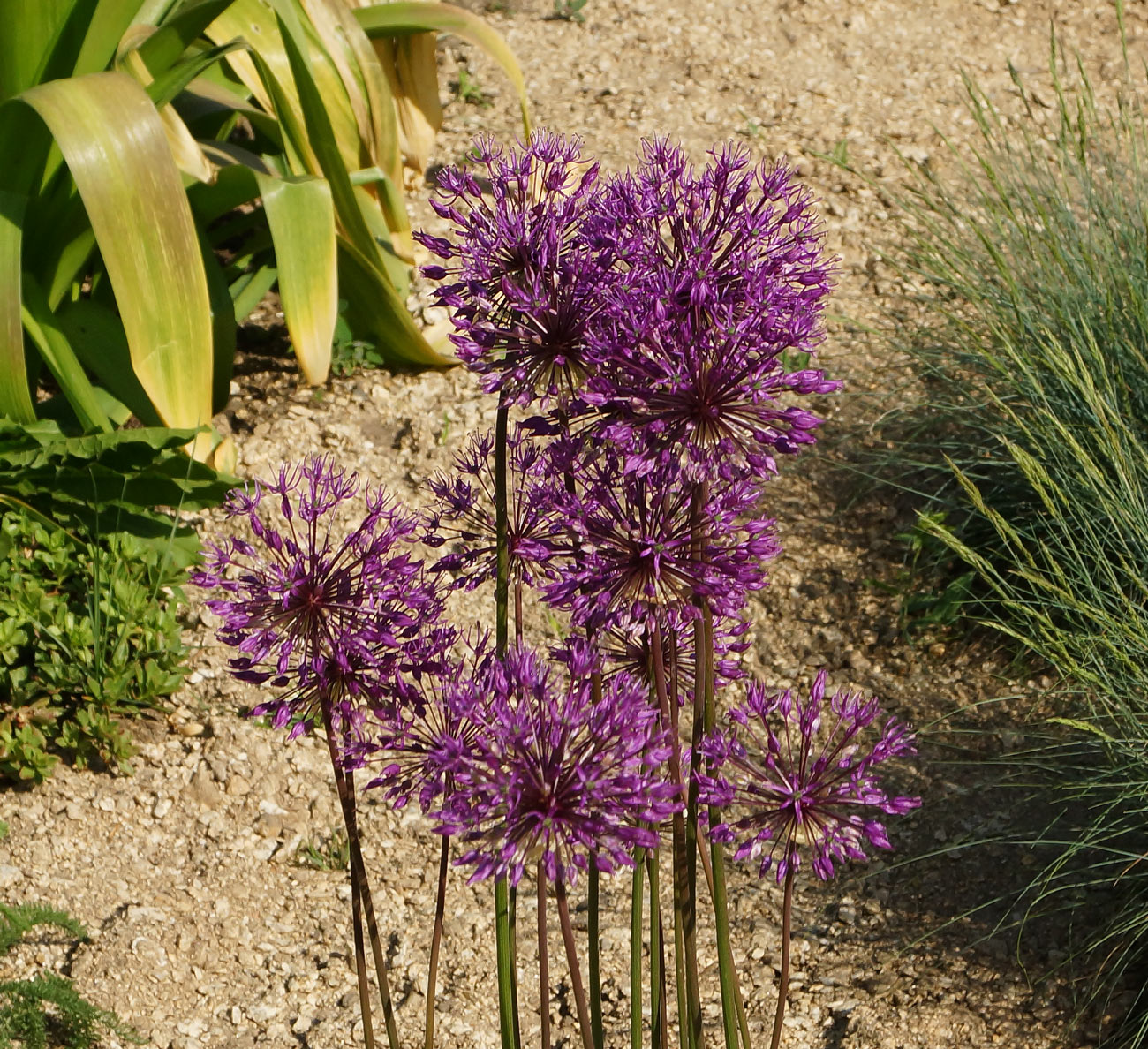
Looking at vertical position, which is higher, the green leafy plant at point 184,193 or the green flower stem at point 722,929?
the green leafy plant at point 184,193

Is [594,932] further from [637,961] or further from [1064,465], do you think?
[1064,465]

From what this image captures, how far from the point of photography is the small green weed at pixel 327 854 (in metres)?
2.93

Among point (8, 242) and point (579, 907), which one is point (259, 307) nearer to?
point (8, 242)

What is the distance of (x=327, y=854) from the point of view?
297 cm

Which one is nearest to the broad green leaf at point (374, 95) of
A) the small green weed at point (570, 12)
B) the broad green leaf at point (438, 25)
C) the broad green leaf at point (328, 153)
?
the broad green leaf at point (438, 25)

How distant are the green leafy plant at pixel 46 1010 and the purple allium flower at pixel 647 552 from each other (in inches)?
60.3

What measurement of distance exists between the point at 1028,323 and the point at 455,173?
2315mm

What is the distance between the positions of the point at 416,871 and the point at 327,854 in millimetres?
218

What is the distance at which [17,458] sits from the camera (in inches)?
125

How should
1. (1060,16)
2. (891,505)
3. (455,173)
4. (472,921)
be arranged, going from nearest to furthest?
(455,173), (472,921), (891,505), (1060,16)

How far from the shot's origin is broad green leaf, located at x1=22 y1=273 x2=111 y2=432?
3.42m

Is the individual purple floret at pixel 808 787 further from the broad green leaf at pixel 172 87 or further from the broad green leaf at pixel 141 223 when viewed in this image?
the broad green leaf at pixel 172 87

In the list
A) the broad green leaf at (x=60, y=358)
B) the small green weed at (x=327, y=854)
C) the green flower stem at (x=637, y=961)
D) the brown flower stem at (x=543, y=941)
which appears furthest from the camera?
the broad green leaf at (x=60, y=358)

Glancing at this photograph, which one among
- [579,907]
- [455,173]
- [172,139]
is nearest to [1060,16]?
[172,139]
